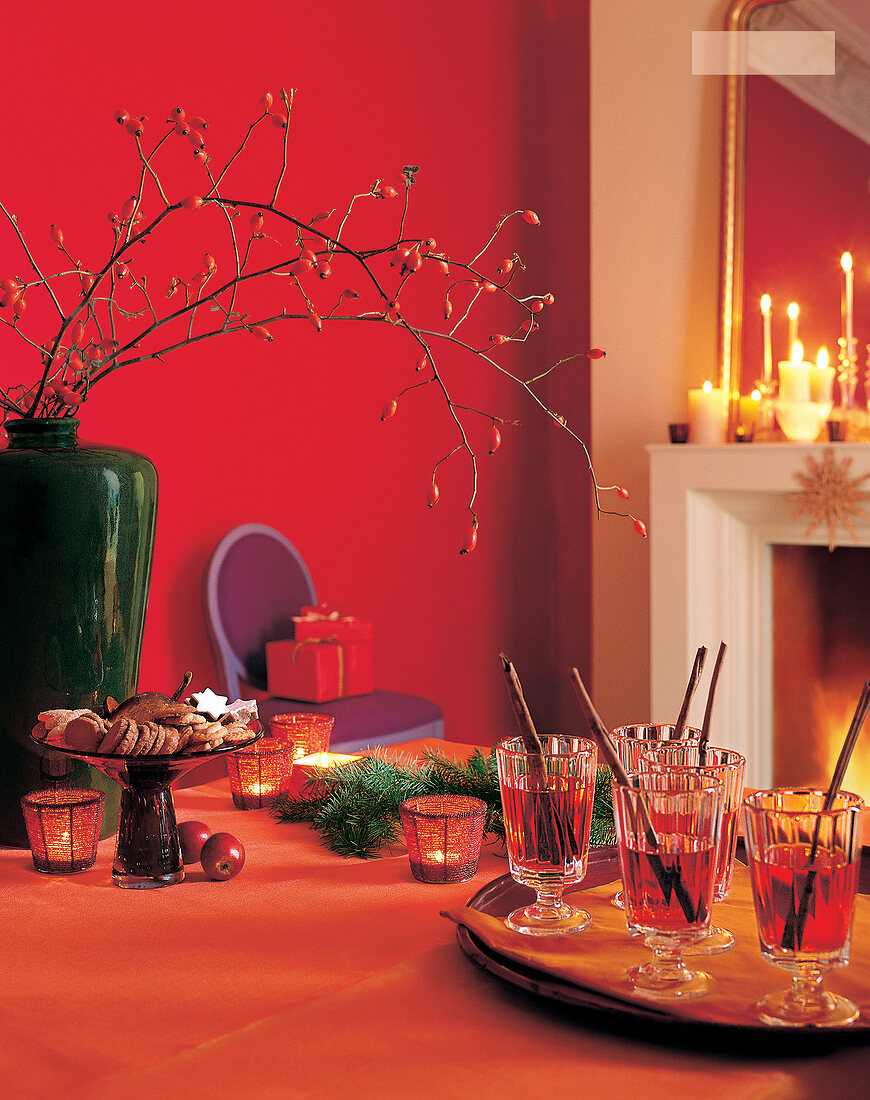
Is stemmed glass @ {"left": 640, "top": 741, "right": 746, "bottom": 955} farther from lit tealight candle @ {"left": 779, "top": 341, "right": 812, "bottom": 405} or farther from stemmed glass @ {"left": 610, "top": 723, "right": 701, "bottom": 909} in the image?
lit tealight candle @ {"left": 779, "top": 341, "right": 812, "bottom": 405}

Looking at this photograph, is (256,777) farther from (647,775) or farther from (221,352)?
(221,352)

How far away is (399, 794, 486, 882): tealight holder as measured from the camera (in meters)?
1.00

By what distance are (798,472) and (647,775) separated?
7.93 feet

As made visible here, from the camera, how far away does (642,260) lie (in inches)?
135

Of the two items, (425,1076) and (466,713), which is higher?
(425,1076)

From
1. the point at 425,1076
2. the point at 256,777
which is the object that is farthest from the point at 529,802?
the point at 256,777

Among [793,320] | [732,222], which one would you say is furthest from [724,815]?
[732,222]

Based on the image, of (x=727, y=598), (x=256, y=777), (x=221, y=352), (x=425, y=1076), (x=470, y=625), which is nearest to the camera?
(x=425, y=1076)

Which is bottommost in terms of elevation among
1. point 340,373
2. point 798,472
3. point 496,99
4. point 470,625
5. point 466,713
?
point 466,713

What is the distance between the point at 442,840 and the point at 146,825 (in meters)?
0.26

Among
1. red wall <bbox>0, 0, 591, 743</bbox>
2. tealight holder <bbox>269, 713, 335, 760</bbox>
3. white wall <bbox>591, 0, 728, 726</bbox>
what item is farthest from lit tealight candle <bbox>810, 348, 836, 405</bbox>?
tealight holder <bbox>269, 713, 335, 760</bbox>

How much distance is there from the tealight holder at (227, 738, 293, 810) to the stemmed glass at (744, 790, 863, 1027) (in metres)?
0.66

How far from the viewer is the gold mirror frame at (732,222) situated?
3.24 meters

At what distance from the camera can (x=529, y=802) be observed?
0.85m
